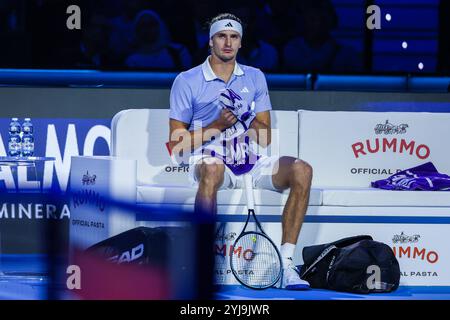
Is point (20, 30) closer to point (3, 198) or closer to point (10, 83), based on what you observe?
point (10, 83)

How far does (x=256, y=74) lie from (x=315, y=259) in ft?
4.13

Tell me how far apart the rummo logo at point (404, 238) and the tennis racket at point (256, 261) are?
85 centimetres

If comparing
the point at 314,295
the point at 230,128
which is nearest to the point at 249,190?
the point at 230,128

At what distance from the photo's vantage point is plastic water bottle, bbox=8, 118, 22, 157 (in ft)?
22.7

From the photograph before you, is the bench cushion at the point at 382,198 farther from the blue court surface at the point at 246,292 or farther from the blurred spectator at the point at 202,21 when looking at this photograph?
the blurred spectator at the point at 202,21

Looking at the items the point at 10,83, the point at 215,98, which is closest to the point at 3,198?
the point at 10,83

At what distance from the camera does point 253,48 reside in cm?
732

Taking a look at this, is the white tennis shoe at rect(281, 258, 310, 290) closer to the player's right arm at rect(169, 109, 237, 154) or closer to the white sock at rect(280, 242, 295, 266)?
the white sock at rect(280, 242, 295, 266)

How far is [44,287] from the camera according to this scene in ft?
17.8

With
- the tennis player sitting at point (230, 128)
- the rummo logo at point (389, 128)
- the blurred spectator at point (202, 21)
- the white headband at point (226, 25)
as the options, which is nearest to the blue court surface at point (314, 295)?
the tennis player sitting at point (230, 128)

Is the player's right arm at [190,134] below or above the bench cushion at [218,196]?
above

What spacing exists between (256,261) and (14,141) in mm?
2023

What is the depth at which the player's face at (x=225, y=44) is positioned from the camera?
6.36 meters
